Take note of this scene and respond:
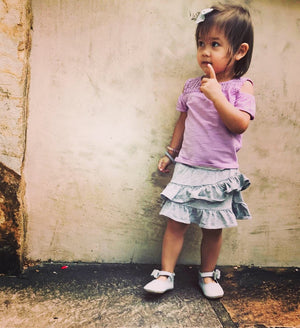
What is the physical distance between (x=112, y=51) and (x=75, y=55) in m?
0.19

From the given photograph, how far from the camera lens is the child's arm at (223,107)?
4.31 feet

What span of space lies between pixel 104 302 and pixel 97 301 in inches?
1.3

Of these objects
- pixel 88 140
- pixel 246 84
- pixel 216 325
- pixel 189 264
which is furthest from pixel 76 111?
pixel 216 325

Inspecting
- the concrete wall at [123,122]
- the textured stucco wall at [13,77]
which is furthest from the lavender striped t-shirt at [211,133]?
the textured stucco wall at [13,77]

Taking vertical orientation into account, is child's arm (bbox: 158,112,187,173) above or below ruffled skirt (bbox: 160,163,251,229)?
above

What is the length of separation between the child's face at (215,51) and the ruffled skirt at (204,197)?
Answer: 486 mm

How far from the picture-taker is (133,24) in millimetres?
1576

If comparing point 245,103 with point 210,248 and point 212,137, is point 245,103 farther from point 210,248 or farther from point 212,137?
point 210,248

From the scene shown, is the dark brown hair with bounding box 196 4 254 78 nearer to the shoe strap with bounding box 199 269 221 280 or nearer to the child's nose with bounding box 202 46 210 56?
the child's nose with bounding box 202 46 210 56

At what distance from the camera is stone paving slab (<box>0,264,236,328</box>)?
132 cm

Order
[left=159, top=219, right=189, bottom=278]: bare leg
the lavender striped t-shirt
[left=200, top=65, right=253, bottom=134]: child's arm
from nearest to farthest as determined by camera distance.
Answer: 1. [left=200, top=65, right=253, bottom=134]: child's arm
2. the lavender striped t-shirt
3. [left=159, top=219, right=189, bottom=278]: bare leg

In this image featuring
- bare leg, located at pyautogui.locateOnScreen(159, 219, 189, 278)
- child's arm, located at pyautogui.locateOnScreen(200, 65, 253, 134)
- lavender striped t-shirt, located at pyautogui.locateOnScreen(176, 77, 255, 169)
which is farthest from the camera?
bare leg, located at pyautogui.locateOnScreen(159, 219, 189, 278)

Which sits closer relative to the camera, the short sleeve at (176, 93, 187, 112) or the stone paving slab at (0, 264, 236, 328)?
the stone paving slab at (0, 264, 236, 328)

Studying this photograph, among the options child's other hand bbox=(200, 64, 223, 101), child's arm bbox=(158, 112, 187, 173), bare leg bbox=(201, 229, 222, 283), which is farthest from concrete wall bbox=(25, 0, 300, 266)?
child's other hand bbox=(200, 64, 223, 101)
